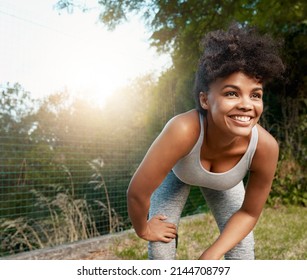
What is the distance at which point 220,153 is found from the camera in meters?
1.79

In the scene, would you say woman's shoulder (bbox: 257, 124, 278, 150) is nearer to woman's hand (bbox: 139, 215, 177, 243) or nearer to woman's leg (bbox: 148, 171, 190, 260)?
woman's leg (bbox: 148, 171, 190, 260)

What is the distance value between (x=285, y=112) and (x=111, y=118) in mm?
2713

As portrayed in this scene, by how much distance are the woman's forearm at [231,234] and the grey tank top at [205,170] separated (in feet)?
0.50

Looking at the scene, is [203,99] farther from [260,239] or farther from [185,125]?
[260,239]

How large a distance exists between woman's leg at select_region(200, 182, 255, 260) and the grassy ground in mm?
1224

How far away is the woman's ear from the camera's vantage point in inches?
65.3

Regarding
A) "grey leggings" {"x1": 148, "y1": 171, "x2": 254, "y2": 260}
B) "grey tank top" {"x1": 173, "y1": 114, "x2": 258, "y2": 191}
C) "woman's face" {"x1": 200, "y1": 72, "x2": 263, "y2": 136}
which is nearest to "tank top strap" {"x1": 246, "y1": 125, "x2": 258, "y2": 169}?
"grey tank top" {"x1": 173, "y1": 114, "x2": 258, "y2": 191}

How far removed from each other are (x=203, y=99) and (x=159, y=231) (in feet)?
2.05

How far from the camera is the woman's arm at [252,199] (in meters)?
1.76

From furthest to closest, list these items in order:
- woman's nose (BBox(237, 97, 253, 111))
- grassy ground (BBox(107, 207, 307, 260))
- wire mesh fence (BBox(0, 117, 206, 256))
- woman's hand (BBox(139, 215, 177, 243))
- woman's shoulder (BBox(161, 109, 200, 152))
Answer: wire mesh fence (BBox(0, 117, 206, 256)) < grassy ground (BBox(107, 207, 307, 260)) < woman's hand (BBox(139, 215, 177, 243)) < woman's shoulder (BBox(161, 109, 200, 152)) < woman's nose (BBox(237, 97, 253, 111))

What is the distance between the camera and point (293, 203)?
5.94 m

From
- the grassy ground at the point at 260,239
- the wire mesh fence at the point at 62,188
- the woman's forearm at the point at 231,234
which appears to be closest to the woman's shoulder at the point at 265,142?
the woman's forearm at the point at 231,234
